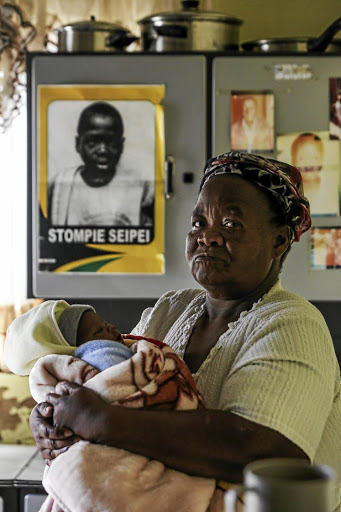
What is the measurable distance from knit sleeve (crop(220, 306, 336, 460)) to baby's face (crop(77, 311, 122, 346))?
206mm

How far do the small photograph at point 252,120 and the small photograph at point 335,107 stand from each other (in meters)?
0.20

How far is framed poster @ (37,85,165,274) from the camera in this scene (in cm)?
302

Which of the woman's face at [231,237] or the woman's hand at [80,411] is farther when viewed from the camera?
the woman's face at [231,237]

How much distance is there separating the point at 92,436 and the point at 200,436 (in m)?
0.16

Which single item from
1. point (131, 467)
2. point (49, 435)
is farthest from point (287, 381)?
point (49, 435)

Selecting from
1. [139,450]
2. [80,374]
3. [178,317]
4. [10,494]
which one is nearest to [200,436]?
[139,450]

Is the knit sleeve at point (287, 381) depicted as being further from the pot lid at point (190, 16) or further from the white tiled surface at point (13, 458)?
the pot lid at point (190, 16)

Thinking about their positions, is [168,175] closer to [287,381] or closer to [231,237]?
[231,237]

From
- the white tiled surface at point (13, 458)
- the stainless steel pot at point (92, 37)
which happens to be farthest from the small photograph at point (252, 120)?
the white tiled surface at point (13, 458)

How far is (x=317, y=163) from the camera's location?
119 inches

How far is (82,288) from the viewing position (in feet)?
10.0

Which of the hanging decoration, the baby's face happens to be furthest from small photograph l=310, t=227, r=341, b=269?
the baby's face

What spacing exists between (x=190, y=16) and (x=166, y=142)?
44cm

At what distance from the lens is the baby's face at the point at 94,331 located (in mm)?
1440
